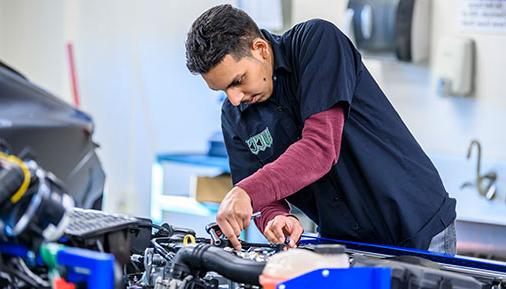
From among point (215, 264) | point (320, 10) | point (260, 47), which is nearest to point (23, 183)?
point (215, 264)

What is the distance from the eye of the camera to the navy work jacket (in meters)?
2.05

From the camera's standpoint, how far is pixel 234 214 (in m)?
1.73

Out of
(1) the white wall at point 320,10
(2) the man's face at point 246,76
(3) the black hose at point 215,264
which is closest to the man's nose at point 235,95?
(2) the man's face at point 246,76

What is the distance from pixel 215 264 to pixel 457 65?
2426mm

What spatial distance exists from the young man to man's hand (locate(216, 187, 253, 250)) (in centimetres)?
16

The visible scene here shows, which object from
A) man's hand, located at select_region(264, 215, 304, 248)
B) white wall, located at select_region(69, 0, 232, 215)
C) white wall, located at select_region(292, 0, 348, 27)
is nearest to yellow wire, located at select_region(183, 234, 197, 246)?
man's hand, located at select_region(264, 215, 304, 248)

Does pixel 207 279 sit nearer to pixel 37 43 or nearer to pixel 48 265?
pixel 48 265

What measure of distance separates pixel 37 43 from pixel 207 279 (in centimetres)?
396

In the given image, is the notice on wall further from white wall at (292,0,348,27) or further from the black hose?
the black hose

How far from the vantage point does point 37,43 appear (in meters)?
5.27

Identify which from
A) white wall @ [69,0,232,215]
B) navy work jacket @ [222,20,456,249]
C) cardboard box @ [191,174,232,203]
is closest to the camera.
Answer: navy work jacket @ [222,20,456,249]

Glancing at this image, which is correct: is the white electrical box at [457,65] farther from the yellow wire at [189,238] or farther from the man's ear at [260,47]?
the yellow wire at [189,238]

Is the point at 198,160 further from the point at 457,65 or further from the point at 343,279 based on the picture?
the point at 343,279

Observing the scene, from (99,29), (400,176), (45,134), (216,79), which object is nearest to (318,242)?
(400,176)
